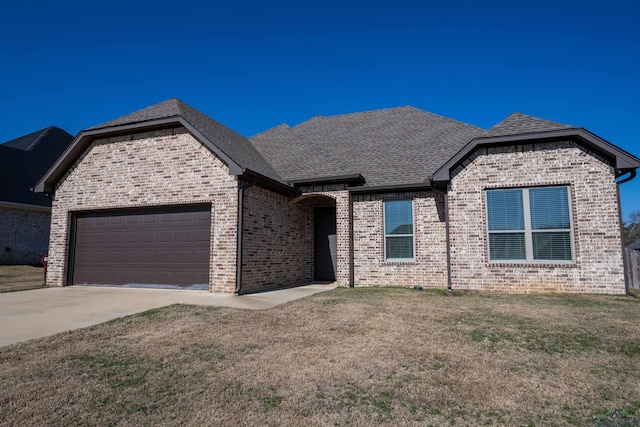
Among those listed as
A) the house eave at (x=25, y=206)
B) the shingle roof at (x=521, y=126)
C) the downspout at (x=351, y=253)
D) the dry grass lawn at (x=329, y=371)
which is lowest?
the dry grass lawn at (x=329, y=371)

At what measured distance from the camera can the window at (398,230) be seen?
11.8 m

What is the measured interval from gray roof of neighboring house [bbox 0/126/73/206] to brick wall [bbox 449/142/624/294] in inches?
830

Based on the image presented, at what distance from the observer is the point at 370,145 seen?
1534 centimetres

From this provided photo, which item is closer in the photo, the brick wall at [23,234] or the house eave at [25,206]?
the house eave at [25,206]

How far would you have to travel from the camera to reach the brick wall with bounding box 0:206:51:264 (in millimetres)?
18844

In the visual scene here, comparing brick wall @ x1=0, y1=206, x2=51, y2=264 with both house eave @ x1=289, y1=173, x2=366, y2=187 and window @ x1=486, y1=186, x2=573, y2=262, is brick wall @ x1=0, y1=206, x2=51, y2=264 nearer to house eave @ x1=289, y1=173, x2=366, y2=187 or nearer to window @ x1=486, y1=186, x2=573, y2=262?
house eave @ x1=289, y1=173, x2=366, y2=187

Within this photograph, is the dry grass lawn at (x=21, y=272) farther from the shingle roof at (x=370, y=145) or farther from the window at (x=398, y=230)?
the window at (x=398, y=230)

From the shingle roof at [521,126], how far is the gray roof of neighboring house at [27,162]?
2202cm

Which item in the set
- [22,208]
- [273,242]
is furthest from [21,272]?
[273,242]

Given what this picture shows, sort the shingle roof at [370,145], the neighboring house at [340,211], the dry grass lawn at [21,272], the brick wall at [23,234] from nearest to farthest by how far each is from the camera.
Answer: the neighboring house at [340,211] → the shingle roof at [370,145] → the dry grass lawn at [21,272] → the brick wall at [23,234]

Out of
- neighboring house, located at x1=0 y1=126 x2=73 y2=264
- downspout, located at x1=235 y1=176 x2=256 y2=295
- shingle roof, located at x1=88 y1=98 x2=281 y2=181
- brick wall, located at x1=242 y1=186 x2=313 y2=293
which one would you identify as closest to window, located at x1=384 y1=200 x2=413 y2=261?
brick wall, located at x1=242 y1=186 x2=313 y2=293

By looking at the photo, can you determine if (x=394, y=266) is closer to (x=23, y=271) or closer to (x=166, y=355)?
(x=166, y=355)

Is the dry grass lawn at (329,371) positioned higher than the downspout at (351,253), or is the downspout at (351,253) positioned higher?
the downspout at (351,253)

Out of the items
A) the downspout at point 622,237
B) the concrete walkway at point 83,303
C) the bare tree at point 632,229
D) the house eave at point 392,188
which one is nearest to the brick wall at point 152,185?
the concrete walkway at point 83,303
